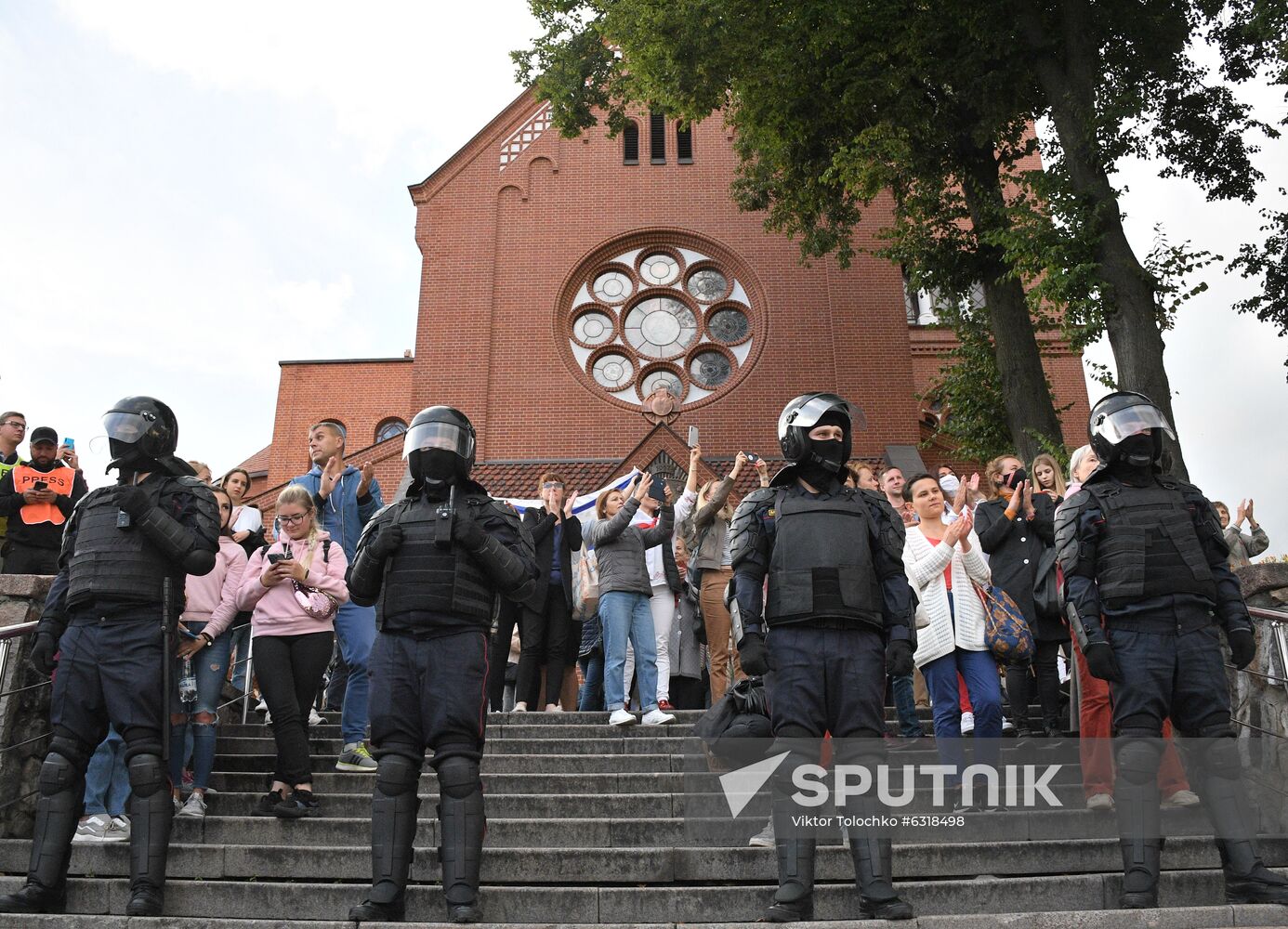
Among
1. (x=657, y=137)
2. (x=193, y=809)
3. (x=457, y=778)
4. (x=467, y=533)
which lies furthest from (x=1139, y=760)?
(x=657, y=137)

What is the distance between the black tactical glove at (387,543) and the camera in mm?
4840

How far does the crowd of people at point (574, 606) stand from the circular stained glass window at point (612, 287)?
47.4 ft

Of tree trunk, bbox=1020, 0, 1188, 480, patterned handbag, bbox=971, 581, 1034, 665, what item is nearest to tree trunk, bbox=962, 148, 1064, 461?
tree trunk, bbox=1020, 0, 1188, 480

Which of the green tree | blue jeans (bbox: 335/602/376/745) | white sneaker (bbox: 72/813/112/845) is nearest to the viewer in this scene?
white sneaker (bbox: 72/813/112/845)

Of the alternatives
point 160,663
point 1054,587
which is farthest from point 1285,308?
point 160,663

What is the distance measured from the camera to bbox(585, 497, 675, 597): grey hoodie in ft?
25.7

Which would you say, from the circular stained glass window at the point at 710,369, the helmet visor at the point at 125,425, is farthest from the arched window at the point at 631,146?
the helmet visor at the point at 125,425

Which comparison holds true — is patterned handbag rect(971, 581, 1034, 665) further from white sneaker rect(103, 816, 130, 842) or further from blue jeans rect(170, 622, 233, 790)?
white sneaker rect(103, 816, 130, 842)

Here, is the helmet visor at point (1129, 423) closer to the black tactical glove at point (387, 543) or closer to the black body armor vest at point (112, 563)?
the black tactical glove at point (387, 543)

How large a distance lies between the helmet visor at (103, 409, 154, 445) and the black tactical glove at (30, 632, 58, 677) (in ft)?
3.32

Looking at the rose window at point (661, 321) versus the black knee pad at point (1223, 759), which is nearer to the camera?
the black knee pad at point (1223, 759)

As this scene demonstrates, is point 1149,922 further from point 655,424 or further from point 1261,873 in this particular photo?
point 655,424

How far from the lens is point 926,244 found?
15531 mm

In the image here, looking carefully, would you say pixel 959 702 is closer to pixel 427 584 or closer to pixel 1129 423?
pixel 1129 423
